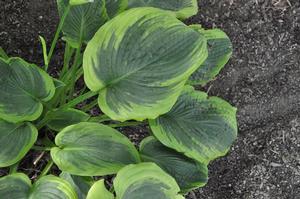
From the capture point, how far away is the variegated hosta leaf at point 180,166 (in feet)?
4.45

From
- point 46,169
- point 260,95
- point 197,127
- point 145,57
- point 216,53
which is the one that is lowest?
point 260,95

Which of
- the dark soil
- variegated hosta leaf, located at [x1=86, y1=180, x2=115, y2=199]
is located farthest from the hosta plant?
the dark soil

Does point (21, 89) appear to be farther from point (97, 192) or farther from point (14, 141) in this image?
point (97, 192)

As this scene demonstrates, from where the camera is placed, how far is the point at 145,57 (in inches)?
44.4

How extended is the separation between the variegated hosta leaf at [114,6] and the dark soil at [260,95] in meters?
0.52

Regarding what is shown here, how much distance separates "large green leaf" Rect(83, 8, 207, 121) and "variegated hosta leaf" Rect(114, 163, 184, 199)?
0.41 feet

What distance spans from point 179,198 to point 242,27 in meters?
0.84

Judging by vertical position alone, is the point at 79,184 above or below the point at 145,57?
below

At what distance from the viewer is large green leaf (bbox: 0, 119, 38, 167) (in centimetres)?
123

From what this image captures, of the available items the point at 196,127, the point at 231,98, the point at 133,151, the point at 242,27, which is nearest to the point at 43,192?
the point at 133,151

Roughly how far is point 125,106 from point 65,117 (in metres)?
0.27

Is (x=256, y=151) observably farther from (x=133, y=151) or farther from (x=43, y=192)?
(x=43, y=192)

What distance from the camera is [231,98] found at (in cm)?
178

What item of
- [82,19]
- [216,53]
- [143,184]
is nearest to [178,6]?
[216,53]
